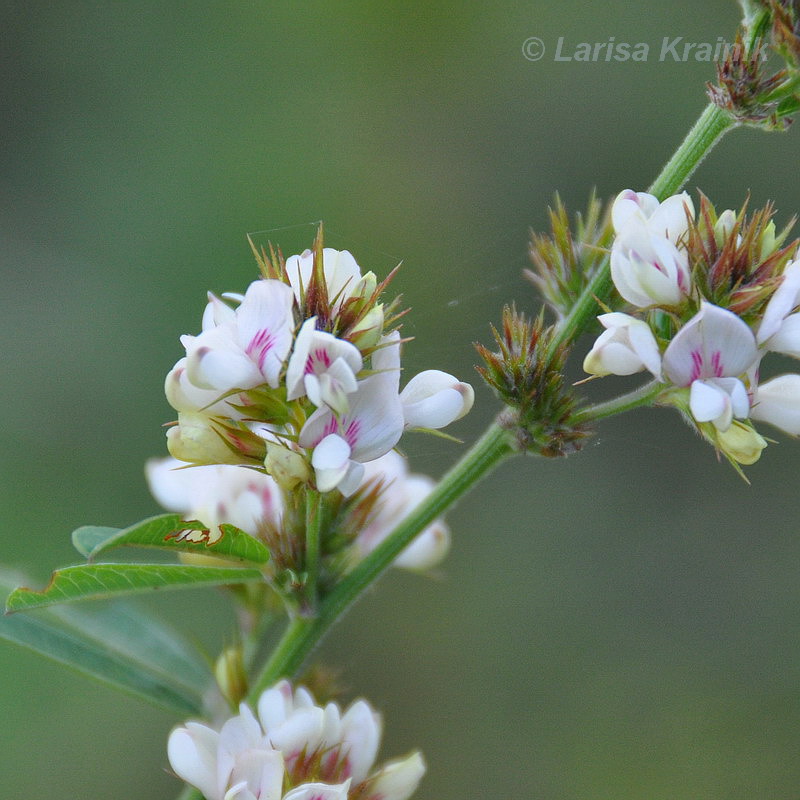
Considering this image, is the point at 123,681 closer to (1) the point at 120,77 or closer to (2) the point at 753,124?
(2) the point at 753,124

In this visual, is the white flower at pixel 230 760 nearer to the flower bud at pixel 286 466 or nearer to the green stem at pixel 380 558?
the green stem at pixel 380 558

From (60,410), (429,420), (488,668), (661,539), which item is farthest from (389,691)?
(429,420)

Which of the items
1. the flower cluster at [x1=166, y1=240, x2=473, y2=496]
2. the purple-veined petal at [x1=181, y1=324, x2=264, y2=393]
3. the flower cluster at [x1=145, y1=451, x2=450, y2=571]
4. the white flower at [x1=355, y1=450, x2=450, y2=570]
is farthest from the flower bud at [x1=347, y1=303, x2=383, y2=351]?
the white flower at [x1=355, y1=450, x2=450, y2=570]

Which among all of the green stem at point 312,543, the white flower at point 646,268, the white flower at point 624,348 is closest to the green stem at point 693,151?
the white flower at point 646,268

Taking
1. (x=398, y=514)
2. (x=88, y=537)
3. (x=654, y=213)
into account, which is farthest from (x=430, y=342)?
(x=88, y=537)

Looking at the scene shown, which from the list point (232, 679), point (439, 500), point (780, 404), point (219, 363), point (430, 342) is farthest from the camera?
point (430, 342)

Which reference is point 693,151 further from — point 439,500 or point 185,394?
point 185,394

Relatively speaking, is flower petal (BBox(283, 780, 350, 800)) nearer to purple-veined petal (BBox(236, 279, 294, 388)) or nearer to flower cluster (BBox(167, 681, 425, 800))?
flower cluster (BBox(167, 681, 425, 800))
